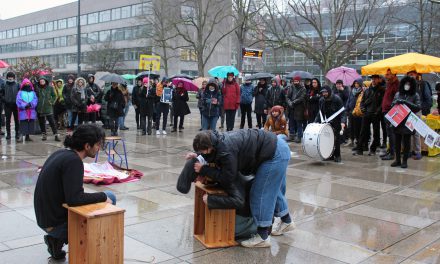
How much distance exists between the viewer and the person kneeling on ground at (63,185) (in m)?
4.04

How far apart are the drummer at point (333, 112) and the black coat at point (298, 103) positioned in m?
2.76

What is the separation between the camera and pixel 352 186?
818 cm

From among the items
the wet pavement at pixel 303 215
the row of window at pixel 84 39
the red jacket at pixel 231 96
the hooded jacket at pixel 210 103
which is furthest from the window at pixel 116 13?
the wet pavement at pixel 303 215

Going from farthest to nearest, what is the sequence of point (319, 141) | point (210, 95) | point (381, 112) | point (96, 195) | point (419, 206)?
point (210, 95), point (381, 112), point (319, 141), point (419, 206), point (96, 195)

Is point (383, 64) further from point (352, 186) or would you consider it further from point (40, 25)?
point (40, 25)

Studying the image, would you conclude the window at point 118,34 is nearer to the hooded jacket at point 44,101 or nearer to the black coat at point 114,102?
the black coat at point 114,102

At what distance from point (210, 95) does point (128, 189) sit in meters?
6.80

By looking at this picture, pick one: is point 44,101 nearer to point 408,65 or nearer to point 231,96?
point 231,96

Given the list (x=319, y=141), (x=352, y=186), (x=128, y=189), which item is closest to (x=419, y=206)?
(x=352, y=186)

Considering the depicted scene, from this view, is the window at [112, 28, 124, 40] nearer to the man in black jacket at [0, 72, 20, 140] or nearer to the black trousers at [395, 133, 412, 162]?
the man in black jacket at [0, 72, 20, 140]

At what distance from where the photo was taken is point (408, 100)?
32.3 feet

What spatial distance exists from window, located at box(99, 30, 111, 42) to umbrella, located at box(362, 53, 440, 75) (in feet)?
228

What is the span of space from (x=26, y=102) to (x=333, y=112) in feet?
24.5

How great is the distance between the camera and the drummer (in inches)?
406
